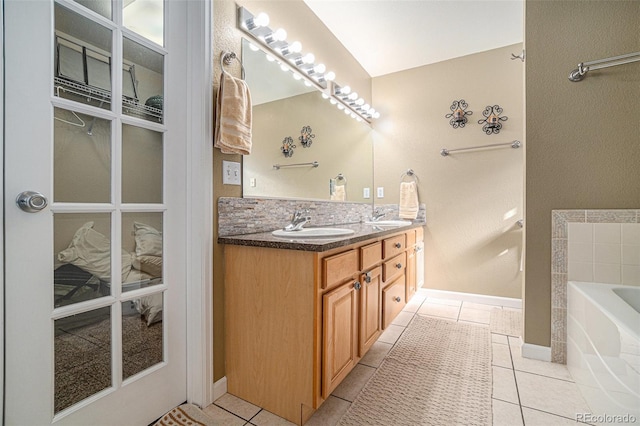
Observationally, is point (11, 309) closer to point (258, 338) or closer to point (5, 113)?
point (5, 113)

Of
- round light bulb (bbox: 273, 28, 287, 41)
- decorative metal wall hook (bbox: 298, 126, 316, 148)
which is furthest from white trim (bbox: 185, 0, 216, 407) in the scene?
decorative metal wall hook (bbox: 298, 126, 316, 148)

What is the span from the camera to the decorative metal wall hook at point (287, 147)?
78.2 inches

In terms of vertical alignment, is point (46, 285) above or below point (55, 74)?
below

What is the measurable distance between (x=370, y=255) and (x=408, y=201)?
162cm

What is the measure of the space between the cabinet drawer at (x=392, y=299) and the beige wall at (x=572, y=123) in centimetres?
81

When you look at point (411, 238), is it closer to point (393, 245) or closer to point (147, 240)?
point (393, 245)

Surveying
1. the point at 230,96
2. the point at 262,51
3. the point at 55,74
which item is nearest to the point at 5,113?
the point at 55,74

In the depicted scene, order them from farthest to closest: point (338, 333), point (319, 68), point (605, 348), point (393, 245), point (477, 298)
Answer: point (477, 298) < point (319, 68) < point (393, 245) < point (338, 333) < point (605, 348)

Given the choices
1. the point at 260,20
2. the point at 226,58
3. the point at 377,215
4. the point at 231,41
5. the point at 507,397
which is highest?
the point at 260,20

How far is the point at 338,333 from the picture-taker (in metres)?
1.36

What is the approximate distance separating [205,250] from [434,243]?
247 cm

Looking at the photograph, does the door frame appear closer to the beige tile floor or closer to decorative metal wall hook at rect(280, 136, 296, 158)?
the beige tile floor

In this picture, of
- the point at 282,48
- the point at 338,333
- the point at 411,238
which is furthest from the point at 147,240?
the point at 411,238

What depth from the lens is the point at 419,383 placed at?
1569mm
